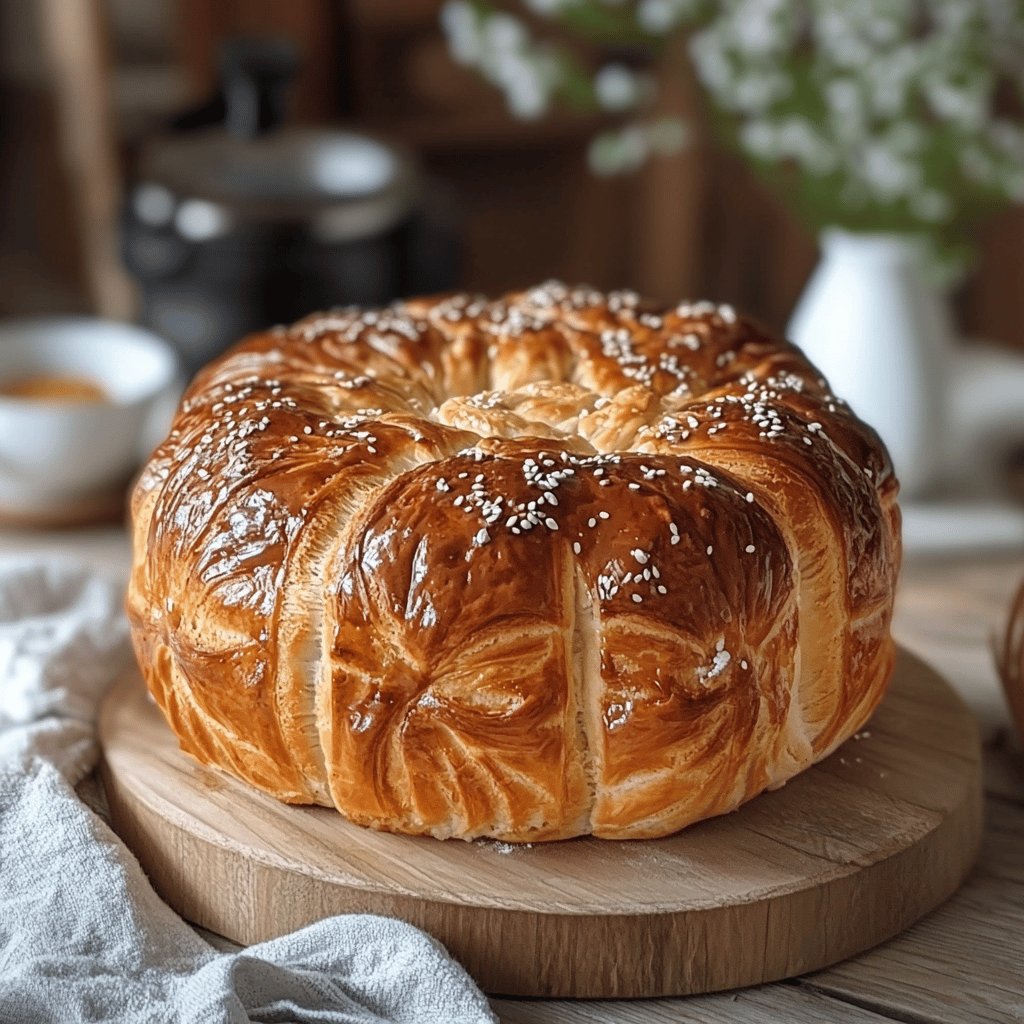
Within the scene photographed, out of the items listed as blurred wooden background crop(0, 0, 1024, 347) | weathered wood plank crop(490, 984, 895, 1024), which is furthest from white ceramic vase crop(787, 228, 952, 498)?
blurred wooden background crop(0, 0, 1024, 347)

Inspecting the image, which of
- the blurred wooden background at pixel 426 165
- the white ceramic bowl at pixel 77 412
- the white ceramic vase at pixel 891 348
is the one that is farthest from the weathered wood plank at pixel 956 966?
the blurred wooden background at pixel 426 165

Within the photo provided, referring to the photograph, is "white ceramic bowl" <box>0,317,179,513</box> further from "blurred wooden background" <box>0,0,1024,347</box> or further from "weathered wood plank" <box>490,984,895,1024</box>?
"weathered wood plank" <box>490,984,895,1024</box>

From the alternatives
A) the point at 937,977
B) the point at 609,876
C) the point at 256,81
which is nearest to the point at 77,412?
the point at 256,81

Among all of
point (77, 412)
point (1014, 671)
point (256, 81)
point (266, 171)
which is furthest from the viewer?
point (266, 171)

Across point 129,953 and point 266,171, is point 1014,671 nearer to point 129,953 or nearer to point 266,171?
point 129,953

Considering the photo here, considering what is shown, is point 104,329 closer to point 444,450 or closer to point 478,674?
point 444,450
